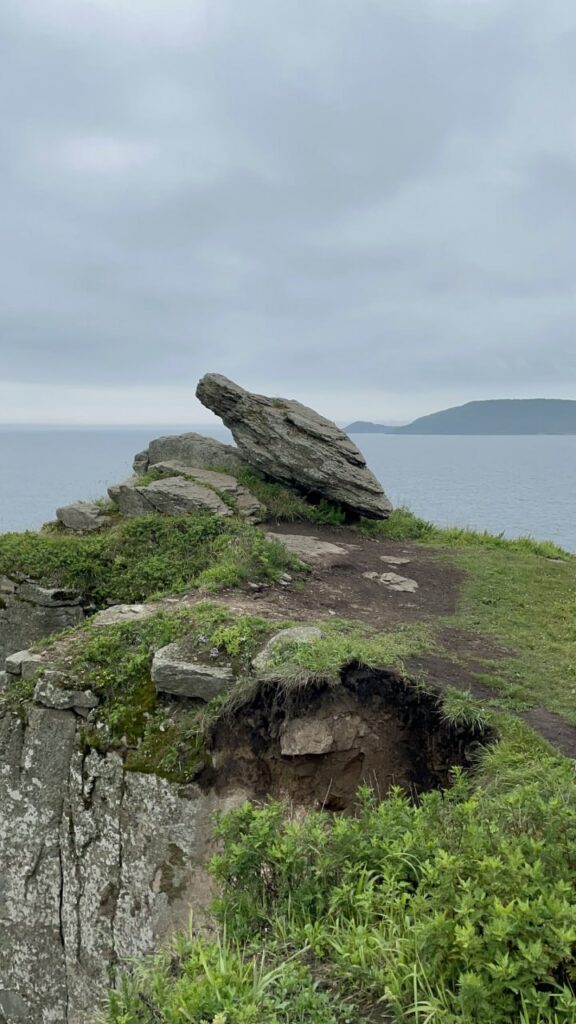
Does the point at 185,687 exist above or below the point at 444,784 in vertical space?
above

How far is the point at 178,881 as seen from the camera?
273 inches

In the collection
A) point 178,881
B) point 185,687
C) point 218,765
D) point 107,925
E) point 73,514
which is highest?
point 73,514

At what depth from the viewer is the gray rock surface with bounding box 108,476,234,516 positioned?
14.7 meters

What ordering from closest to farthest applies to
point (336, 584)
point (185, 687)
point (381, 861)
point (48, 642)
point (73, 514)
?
point (381, 861)
point (185, 687)
point (48, 642)
point (336, 584)
point (73, 514)

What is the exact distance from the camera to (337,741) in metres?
7.14

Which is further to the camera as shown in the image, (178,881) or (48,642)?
(48,642)

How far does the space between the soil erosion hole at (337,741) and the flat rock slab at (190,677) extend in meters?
0.42

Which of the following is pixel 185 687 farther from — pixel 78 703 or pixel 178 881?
pixel 178 881

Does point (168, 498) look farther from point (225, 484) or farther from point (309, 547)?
point (309, 547)

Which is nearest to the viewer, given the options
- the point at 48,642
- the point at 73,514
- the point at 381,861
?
the point at 381,861

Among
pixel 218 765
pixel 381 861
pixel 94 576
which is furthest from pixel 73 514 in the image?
pixel 381 861

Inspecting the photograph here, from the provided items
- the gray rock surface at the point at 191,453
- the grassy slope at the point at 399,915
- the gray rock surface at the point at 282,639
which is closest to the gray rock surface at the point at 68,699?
the grassy slope at the point at 399,915

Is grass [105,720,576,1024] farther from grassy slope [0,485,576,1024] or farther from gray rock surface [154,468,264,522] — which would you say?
gray rock surface [154,468,264,522]

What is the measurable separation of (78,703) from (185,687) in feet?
4.31
